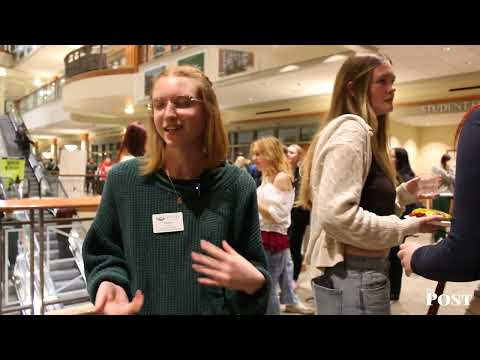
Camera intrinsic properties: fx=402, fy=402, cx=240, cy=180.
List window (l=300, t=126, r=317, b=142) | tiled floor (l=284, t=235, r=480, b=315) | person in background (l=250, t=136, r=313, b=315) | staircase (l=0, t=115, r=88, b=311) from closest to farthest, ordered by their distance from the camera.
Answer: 1. person in background (l=250, t=136, r=313, b=315)
2. tiled floor (l=284, t=235, r=480, b=315)
3. staircase (l=0, t=115, r=88, b=311)
4. window (l=300, t=126, r=317, b=142)

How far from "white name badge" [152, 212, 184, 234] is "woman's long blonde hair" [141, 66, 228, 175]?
135 mm

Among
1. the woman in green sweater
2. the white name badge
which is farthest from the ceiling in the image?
the white name badge

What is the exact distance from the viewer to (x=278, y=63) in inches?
403

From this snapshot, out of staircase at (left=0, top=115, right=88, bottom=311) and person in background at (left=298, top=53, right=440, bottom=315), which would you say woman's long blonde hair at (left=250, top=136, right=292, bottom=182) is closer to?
person in background at (left=298, top=53, right=440, bottom=315)

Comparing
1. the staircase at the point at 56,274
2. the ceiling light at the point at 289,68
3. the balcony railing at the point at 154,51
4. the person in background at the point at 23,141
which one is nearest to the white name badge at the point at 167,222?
the staircase at the point at 56,274

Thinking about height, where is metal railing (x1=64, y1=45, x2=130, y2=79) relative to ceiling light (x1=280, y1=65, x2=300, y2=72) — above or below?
above

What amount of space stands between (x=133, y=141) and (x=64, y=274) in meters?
2.99

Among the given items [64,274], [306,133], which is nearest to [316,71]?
[306,133]

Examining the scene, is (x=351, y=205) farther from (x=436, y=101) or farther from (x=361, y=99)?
(x=436, y=101)

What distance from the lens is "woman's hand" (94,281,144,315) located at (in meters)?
0.97

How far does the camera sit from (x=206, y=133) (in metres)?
1.17

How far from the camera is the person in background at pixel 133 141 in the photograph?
10.3 feet
